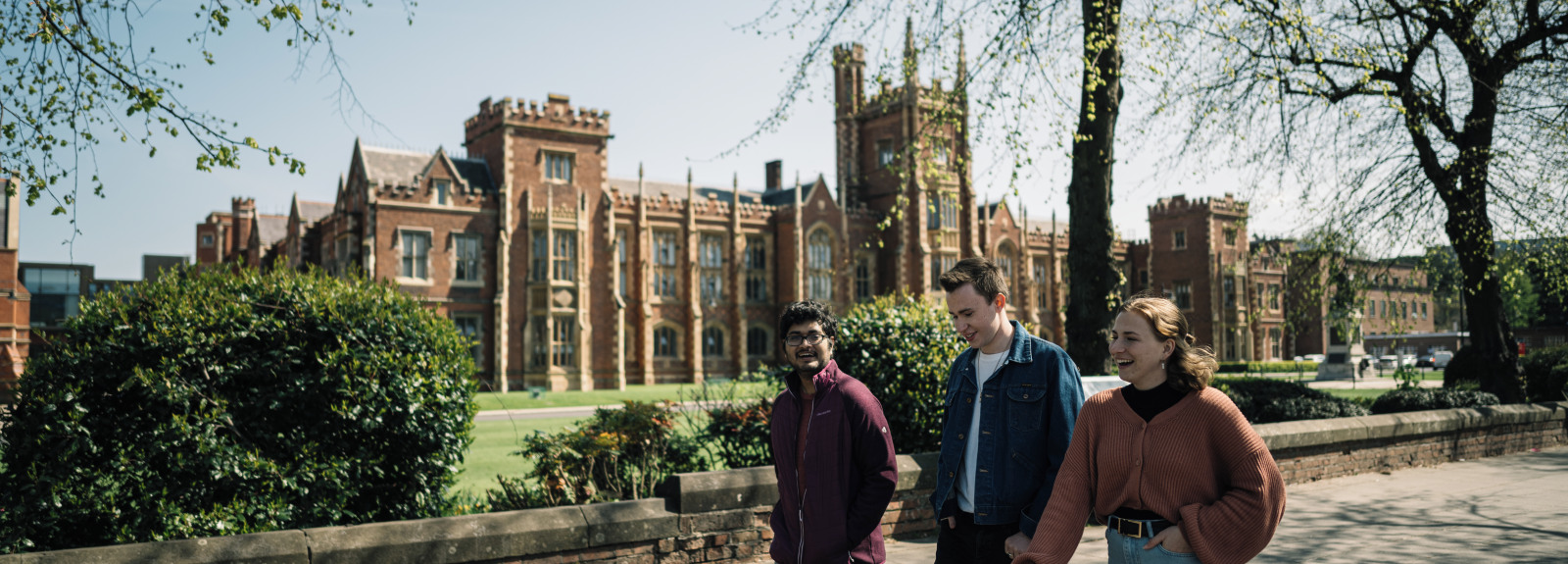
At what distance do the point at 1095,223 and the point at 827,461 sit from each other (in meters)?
7.12

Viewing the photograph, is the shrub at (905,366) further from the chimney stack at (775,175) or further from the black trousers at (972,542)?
the chimney stack at (775,175)

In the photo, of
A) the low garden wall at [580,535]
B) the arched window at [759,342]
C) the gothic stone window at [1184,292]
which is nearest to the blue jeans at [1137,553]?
the low garden wall at [580,535]

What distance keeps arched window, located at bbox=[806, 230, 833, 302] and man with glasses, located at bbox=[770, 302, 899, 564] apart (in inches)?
1549

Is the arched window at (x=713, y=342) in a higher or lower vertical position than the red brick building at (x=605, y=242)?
lower

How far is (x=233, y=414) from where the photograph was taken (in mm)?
5824

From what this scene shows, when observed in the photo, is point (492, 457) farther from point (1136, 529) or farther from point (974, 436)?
point (1136, 529)

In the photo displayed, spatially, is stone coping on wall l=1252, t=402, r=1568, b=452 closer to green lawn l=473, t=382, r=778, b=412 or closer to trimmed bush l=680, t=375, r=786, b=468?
trimmed bush l=680, t=375, r=786, b=468

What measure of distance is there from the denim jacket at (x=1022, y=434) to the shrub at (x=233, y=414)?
418 cm

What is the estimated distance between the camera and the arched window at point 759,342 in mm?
43031

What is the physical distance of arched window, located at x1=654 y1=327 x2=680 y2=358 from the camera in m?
40.0

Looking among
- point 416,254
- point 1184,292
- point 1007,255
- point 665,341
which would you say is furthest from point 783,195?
point 1184,292

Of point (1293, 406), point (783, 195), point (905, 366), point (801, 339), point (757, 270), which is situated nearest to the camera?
point (801, 339)

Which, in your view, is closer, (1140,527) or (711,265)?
(1140,527)

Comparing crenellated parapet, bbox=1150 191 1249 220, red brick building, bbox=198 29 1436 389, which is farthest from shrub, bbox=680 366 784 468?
crenellated parapet, bbox=1150 191 1249 220
